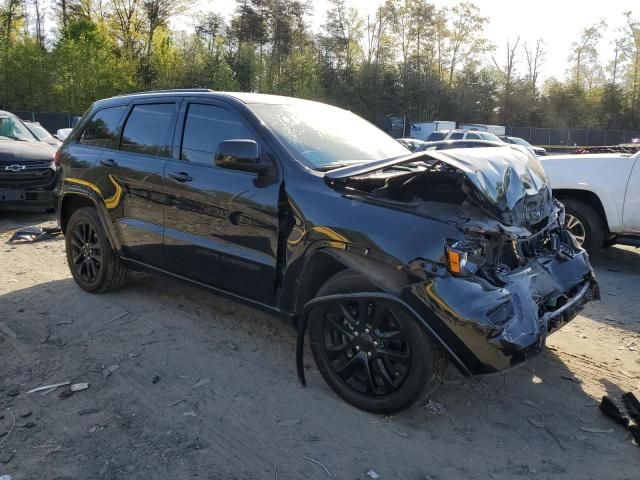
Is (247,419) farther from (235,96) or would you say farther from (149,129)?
(149,129)

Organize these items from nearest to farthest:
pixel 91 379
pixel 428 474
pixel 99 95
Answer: pixel 428 474, pixel 91 379, pixel 99 95

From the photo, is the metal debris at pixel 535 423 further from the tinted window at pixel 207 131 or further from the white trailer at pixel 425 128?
the white trailer at pixel 425 128

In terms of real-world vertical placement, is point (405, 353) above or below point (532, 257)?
below

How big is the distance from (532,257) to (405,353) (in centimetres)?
115

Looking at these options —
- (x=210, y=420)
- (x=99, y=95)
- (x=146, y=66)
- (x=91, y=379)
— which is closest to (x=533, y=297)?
(x=210, y=420)

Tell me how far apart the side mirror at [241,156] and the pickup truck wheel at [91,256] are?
6.39 feet

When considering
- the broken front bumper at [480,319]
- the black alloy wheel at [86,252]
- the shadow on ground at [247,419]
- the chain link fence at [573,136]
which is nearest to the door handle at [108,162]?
the black alloy wheel at [86,252]

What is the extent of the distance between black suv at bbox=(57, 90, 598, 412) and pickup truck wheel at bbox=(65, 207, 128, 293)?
335 mm

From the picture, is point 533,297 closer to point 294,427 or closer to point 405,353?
point 405,353

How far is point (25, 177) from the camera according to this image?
28.1 feet

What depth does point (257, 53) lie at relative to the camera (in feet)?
165

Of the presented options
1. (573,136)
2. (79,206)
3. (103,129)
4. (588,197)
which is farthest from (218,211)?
A: (573,136)

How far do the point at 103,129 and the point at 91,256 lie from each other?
3.88ft

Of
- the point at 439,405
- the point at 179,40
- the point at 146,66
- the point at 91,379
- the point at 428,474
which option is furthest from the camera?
the point at 179,40
